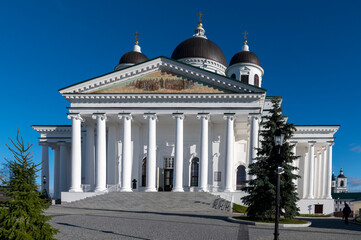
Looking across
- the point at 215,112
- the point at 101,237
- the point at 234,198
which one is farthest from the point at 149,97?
the point at 101,237

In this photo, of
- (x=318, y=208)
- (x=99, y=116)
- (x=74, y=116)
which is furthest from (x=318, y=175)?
(x=74, y=116)

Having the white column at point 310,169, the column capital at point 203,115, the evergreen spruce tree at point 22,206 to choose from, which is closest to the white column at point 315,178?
the white column at point 310,169

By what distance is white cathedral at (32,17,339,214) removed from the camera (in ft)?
91.2

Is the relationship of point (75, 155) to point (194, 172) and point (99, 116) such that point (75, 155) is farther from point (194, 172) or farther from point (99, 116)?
point (194, 172)

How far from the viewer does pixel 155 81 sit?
93.2 feet

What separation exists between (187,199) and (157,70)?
11.8 metres

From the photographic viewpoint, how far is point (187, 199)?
24734 millimetres

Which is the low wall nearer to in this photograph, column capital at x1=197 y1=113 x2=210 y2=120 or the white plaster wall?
column capital at x1=197 y1=113 x2=210 y2=120

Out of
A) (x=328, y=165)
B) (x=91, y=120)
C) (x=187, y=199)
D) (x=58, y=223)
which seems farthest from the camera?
(x=328, y=165)

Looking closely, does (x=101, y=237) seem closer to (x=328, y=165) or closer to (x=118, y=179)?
(x=118, y=179)

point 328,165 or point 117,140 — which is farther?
point 328,165

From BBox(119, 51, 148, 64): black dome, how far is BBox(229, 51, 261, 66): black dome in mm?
12276

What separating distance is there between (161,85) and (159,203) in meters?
10.5

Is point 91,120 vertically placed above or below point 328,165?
above
